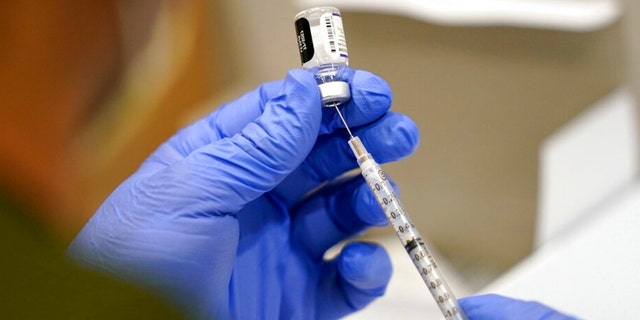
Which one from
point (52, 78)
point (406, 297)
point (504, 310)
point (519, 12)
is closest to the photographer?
point (504, 310)

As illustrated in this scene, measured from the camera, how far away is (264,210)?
73 cm

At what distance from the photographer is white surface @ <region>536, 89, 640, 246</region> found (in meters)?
0.99

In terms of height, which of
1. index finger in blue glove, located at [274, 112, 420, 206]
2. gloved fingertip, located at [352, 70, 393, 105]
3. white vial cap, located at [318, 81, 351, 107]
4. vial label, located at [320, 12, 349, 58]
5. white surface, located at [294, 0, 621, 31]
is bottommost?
index finger in blue glove, located at [274, 112, 420, 206]

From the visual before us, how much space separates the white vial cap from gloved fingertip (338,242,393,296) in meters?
0.18

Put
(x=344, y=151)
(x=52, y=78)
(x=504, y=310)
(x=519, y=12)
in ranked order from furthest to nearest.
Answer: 1. (x=52, y=78)
2. (x=519, y=12)
3. (x=344, y=151)
4. (x=504, y=310)

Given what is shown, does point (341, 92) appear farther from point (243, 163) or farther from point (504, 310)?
point (504, 310)

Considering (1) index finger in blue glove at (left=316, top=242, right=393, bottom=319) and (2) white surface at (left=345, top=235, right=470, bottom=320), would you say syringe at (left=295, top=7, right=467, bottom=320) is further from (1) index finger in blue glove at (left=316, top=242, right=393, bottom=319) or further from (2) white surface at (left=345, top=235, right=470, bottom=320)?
(2) white surface at (left=345, top=235, right=470, bottom=320)

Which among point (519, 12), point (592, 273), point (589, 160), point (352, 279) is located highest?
point (519, 12)

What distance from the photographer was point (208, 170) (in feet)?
1.98

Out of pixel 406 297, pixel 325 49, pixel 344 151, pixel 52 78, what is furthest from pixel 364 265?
pixel 52 78

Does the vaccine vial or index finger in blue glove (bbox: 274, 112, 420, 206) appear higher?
the vaccine vial

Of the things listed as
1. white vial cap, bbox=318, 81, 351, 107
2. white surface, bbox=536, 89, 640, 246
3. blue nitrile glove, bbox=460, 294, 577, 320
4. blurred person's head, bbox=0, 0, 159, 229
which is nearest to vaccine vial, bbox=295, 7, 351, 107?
white vial cap, bbox=318, 81, 351, 107

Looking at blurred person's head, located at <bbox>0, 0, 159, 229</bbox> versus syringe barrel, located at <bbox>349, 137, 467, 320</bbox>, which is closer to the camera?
syringe barrel, located at <bbox>349, 137, 467, 320</bbox>

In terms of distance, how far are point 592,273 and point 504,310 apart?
0.79ft
